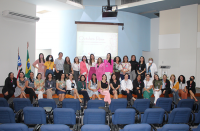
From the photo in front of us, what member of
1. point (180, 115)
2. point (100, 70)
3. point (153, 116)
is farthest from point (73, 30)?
point (180, 115)

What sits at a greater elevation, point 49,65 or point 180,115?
point 49,65

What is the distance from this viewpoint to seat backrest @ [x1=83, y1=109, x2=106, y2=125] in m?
3.17

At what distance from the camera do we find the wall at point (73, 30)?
930 cm

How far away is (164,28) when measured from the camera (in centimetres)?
997

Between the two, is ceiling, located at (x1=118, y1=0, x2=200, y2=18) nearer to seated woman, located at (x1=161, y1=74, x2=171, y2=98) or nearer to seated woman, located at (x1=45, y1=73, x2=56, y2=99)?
seated woman, located at (x1=161, y1=74, x2=171, y2=98)

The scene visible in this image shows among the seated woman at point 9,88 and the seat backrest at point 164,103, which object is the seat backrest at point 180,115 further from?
the seated woman at point 9,88

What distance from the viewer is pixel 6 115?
315 cm

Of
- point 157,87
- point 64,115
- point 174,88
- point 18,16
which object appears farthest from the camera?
point 18,16

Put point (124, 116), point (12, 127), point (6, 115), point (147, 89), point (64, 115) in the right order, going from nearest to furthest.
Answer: point (12, 127)
point (6, 115)
point (64, 115)
point (124, 116)
point (147, 89)

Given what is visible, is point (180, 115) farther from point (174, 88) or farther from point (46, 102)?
point (174, 88)

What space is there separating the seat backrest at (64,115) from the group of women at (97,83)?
2.26 m

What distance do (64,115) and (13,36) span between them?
20.0 ft

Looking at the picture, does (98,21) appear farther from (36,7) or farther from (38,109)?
(38,109)

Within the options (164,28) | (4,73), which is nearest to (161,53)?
(164,28)
